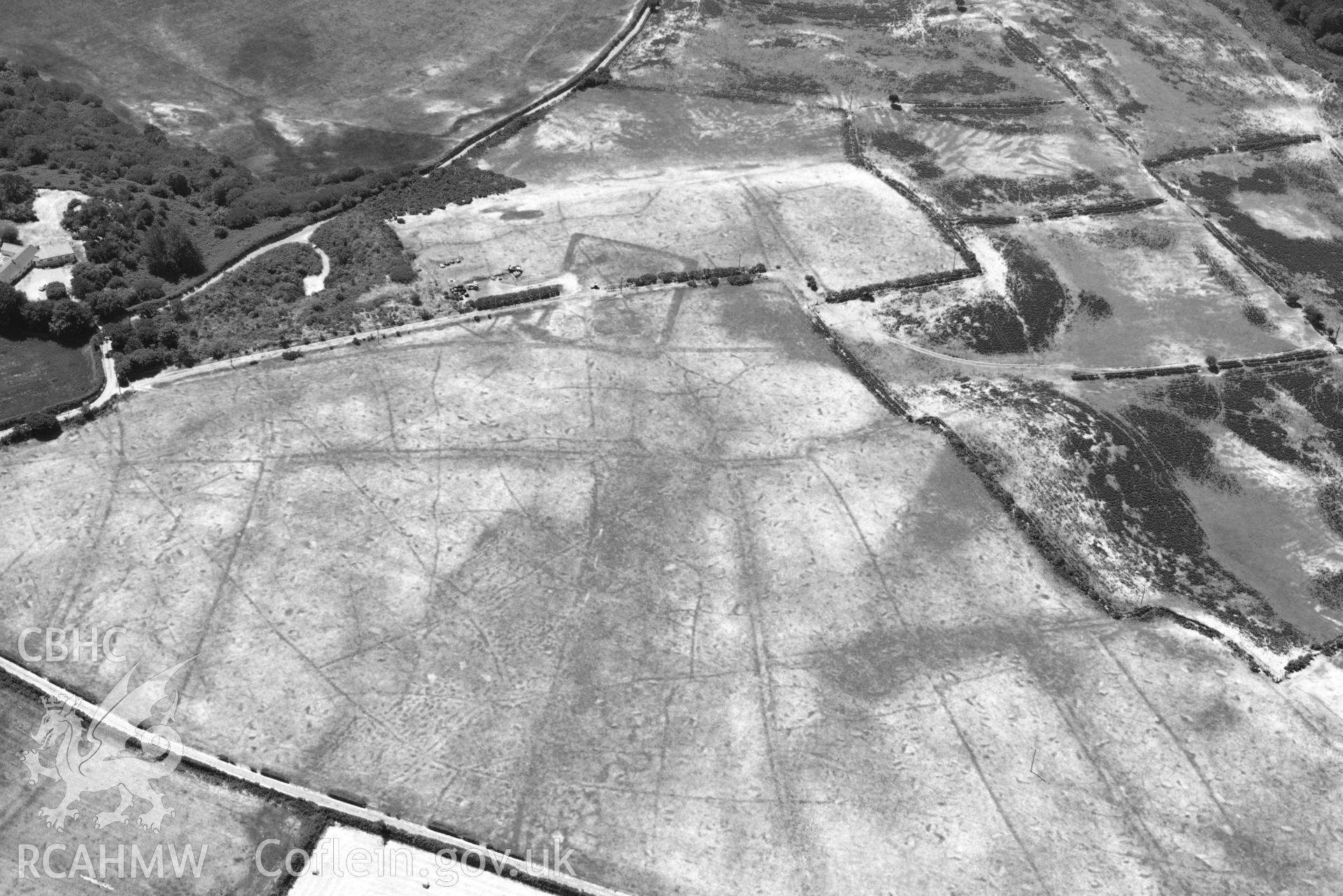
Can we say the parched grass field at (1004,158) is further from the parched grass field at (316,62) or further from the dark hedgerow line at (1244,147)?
the parched grass field at (316,62)

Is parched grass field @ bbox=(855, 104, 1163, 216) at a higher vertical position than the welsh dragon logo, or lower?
higher

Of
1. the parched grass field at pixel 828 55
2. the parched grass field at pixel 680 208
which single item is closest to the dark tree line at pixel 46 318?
the parched grass field at pixel 680 208

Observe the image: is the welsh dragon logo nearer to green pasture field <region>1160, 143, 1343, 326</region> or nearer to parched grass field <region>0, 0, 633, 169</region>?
parched grass field <region>0, 0, 633, 169</region>

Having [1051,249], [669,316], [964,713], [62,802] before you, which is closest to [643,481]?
[669,316]

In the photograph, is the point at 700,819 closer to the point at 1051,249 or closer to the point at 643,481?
the point at 643,481

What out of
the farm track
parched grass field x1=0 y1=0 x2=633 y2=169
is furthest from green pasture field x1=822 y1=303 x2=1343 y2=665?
parched grass field x1=0 y1=0 x2=633 y2=169

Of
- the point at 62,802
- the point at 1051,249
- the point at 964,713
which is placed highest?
the point at 1051,249
